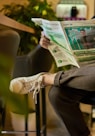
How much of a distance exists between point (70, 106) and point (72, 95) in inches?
2.3

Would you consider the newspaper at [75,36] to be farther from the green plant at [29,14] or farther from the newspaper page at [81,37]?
the green plant at [29,14]

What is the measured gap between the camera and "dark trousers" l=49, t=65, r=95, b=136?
98cm

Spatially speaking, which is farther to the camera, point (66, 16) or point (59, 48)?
point (66, 16)

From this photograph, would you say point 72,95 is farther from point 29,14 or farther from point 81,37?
point 29,14

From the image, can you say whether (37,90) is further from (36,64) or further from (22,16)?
(22,16)

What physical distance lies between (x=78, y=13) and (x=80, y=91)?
200 cm

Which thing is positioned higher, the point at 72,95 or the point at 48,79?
the point at 48,79

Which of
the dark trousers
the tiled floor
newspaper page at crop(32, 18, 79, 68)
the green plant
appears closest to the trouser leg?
the dark trousers

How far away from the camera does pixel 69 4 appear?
2969 millimetres

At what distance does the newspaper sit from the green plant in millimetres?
1407

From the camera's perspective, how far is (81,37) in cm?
110

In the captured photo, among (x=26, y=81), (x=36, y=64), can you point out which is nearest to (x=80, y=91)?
(x=26, y=81)

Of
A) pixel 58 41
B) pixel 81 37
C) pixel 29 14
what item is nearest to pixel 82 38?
pixel 81 37

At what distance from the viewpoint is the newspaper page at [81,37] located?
1.07 metres
